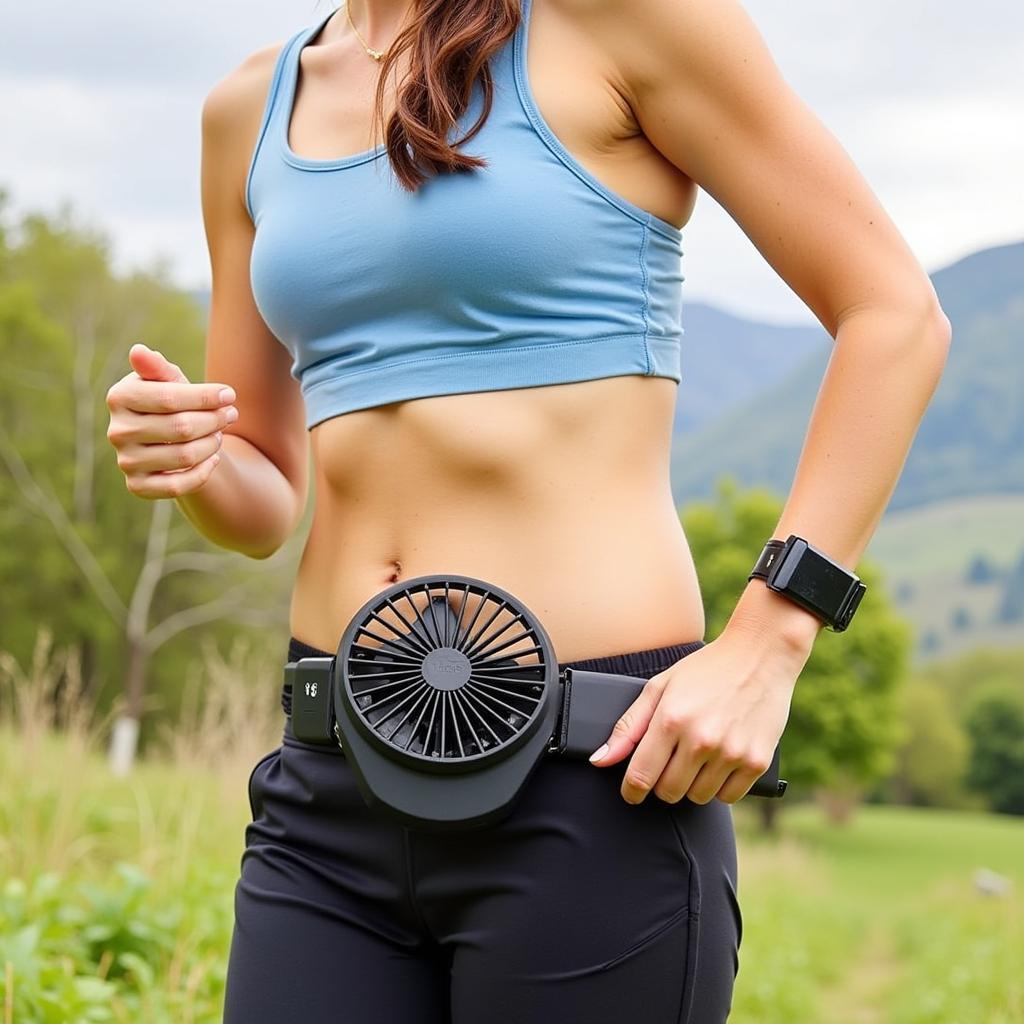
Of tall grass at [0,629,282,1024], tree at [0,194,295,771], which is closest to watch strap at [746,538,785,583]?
tall grass at [0,629,282,1024]

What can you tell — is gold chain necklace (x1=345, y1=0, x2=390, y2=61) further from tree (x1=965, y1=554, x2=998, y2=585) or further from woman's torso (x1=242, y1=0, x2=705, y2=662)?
tree (x1=965, y1=554, x2=998, y2=585)

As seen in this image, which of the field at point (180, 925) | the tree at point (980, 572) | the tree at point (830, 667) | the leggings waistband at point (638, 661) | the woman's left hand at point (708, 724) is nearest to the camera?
the woman's left hand at point (708, 724)

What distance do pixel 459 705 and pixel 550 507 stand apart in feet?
0.71

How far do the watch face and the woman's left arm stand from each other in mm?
20

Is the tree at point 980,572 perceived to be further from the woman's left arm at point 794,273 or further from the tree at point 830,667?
the woman's left arm at point 794,273

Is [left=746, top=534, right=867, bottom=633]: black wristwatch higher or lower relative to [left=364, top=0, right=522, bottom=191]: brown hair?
lower

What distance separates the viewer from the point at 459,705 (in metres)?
1.23

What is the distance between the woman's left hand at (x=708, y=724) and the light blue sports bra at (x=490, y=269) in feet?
1.01

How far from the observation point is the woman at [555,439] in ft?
4.07

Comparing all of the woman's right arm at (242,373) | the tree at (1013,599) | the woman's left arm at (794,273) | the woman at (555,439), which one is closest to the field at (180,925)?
the woman's right arm at (242,373)

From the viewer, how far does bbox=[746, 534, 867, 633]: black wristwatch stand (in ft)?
4.05

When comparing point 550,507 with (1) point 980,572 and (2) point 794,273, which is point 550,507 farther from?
(1) point 980,572

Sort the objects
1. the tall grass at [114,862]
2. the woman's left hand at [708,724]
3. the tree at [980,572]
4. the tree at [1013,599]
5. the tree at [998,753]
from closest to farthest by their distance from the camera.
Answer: the woman's left hand at [708,724], the tall grass at [114,862], the tree at [998,753], the tree at [1013,599], the tree at [980,572]

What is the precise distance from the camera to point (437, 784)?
1.22 meters
